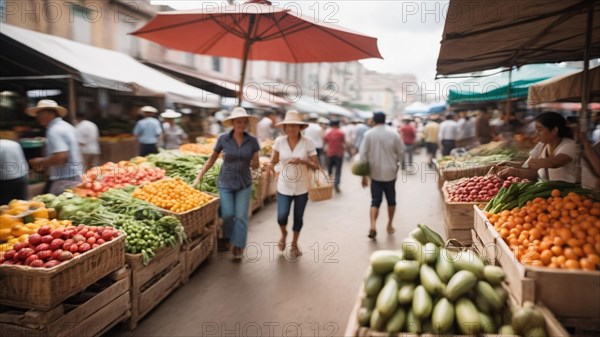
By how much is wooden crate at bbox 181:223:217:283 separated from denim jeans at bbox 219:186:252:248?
28 cm

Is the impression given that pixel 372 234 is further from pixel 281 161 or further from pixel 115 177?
pixel 115 177

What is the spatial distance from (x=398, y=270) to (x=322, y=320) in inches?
76.3

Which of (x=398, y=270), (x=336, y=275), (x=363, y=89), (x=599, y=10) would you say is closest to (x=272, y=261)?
(x=336, y=275)

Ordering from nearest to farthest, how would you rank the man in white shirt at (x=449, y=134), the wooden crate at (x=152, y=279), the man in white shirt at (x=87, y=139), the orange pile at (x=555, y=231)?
the orange pile at (x=555, y=231)
the wooden crate at (x=152, y=279)
the man in white shirt at (x=87, y=139)
the man in white shirt at (x=449, y=134)

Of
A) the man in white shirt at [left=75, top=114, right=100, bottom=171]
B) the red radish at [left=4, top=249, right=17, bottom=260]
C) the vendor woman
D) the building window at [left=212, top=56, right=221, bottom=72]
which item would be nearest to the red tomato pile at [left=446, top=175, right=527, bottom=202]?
the vendor woman

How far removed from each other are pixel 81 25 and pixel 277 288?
12672 millimetres

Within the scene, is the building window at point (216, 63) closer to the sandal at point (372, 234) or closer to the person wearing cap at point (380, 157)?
the person wearing cap at point (380, 157)

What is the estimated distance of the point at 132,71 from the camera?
41.0 feet

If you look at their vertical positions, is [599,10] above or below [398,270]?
above

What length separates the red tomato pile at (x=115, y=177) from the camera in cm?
531

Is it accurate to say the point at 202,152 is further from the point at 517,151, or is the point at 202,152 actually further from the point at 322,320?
the point at 517,151

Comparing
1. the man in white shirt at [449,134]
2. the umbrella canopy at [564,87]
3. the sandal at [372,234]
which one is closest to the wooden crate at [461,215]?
the sandal at [372,234]

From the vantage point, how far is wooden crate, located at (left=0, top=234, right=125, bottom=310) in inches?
113

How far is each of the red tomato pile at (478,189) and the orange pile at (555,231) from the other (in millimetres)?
1398
